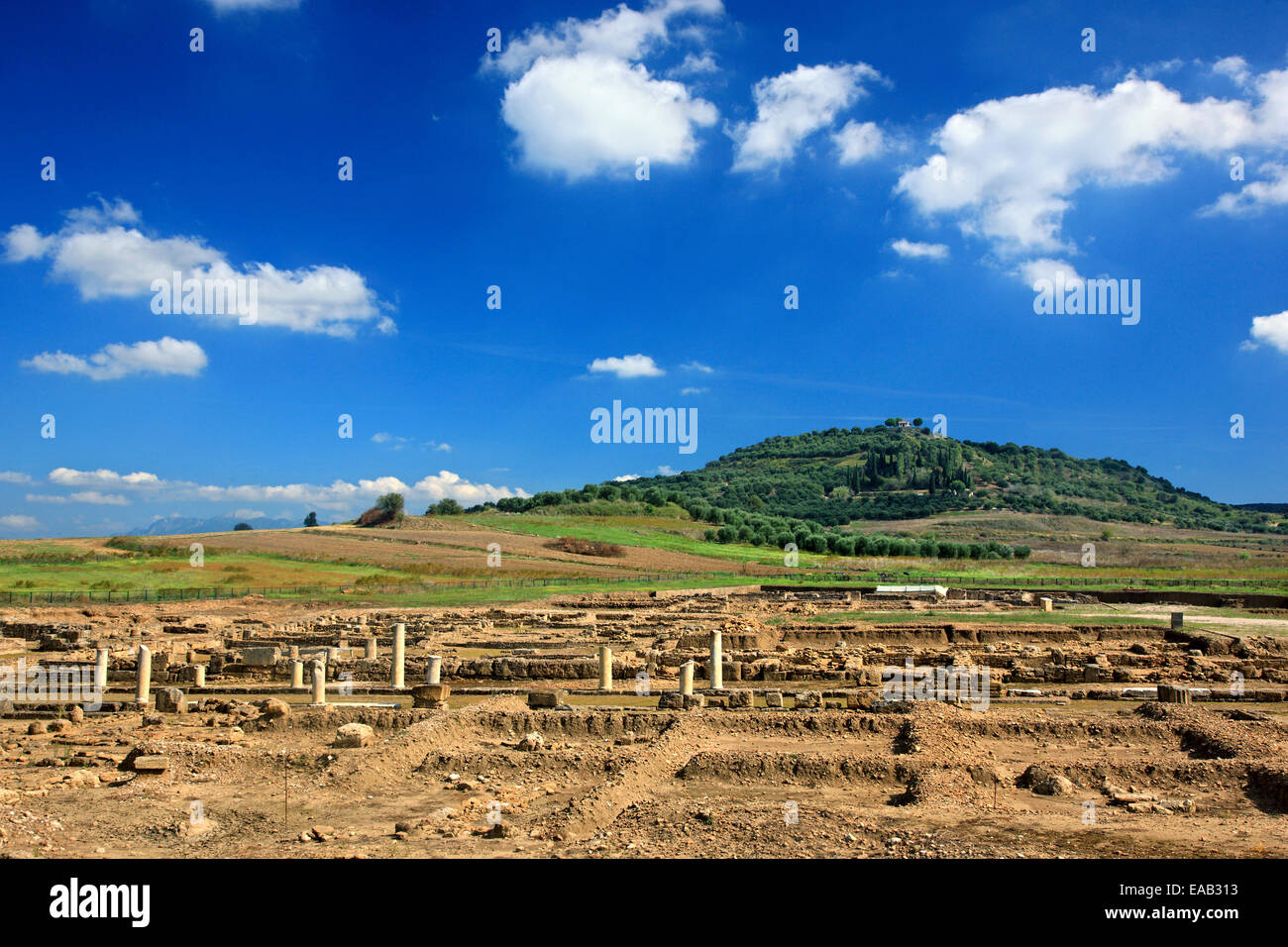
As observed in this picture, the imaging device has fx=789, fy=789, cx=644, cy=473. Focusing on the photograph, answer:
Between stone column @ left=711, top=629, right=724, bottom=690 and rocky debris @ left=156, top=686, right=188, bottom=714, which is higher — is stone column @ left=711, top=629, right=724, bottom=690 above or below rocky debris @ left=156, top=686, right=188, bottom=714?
above

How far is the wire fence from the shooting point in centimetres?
4128

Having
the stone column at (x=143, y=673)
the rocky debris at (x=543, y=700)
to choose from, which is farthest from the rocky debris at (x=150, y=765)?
the stone column at (x=143, y=673)

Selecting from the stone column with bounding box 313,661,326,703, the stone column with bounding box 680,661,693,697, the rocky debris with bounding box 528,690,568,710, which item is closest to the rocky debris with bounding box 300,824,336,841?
the rocky debris with bounding box 528,690,568,710

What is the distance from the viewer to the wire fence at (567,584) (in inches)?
1625

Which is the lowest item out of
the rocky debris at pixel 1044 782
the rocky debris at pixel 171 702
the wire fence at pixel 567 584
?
the wire fence at pixel 567 584

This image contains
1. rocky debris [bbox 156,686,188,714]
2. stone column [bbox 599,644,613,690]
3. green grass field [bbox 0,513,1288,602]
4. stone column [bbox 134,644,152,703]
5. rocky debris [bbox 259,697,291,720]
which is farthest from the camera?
green grass field [bbox 0,513,1288,602]

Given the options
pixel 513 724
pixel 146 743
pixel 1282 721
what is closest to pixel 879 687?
pixel 1282 721

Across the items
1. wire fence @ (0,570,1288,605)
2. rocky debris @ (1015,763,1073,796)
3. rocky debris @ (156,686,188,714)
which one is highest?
rocky debris @ (1015,763,1073,796)

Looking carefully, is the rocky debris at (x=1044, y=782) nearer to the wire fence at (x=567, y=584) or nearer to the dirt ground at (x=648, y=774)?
the dirt ground at (x=648, y=774)

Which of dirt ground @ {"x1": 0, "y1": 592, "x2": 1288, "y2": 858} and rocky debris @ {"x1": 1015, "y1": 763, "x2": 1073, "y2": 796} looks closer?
dirt ground @ {"x1": 0, "y1": 592, "x2": 1288, "y2": 858}

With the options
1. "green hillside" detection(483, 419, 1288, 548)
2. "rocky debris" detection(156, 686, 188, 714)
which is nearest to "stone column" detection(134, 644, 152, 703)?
"rocky debris" detection(156, 686, 188, 714)

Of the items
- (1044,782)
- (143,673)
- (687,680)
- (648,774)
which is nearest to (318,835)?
(648,774)

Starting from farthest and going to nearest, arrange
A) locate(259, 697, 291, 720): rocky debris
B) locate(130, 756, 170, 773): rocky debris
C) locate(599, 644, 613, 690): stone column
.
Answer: locate(599, 644, 613, 690): stone column < locate(259, 697, 291, 720): rocky debris < locate(130, 756, 170, 773): rocky debris

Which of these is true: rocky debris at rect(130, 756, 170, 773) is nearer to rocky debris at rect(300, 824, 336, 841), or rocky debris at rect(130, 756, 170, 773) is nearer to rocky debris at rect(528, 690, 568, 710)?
→ rocky debris at rect(300, 824, 336, 841)
